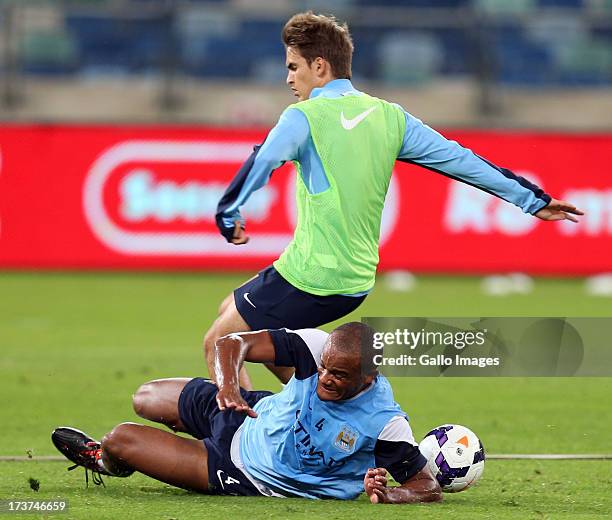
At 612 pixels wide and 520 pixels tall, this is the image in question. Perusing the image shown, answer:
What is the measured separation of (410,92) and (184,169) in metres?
4.63

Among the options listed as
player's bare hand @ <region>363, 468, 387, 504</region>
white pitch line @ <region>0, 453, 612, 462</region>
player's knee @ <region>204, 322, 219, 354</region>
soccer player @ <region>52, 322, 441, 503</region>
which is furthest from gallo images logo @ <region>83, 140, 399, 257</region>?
player's bare hand @ <region>363, 468, 387, 504</region>

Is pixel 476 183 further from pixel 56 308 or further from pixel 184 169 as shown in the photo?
pixel 184 169

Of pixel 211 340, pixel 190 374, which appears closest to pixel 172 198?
pixel 190 374

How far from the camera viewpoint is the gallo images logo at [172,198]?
16703 mm

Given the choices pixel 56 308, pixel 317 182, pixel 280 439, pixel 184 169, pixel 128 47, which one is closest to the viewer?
pixel 280 439

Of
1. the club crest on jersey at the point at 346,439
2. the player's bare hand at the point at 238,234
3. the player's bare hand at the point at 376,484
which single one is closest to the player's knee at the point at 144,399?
the player's bare hand at the point at 238,234

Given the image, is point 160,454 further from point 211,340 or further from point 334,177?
point 334,177

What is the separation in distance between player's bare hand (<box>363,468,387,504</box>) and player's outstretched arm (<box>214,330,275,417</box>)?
0.63 metres

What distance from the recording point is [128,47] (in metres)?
19.5

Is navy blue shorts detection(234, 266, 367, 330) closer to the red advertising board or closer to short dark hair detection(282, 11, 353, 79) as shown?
short dark hair detection(282, 11, 353, 79)

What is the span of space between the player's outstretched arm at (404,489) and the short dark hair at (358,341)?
47 cm

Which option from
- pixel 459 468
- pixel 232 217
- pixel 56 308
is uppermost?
pixel 232 217

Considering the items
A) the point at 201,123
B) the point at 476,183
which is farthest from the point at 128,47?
the point at 476,183

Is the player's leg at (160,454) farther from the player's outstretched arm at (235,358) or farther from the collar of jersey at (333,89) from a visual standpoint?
the collar of jersey at (333,89)
